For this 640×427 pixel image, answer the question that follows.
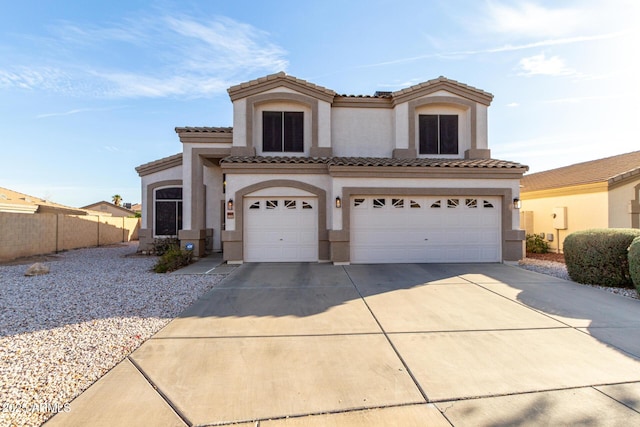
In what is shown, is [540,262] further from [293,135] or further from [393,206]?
[293,135]

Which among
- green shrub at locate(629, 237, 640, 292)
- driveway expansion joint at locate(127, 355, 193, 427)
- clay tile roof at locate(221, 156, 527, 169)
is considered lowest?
driveway expansion joint at locate(127, 355, 193, 427)

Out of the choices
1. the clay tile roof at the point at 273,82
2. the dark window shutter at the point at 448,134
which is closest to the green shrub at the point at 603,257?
the dark window shutter at the point at 448,134

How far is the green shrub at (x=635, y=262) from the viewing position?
22.1 feet

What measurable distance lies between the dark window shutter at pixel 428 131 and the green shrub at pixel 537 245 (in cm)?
662

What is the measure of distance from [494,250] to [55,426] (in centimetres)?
1227

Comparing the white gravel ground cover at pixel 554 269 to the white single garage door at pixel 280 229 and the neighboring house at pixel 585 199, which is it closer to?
the neighboring house at pixel 585 199

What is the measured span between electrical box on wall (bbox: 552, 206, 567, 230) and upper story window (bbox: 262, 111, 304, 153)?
480 inches

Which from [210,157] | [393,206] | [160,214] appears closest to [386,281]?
[393,206]

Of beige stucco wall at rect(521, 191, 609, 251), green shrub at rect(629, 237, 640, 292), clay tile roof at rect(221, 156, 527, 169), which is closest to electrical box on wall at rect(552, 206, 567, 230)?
beige stucco wall at rect(521, 191, 609, 251)

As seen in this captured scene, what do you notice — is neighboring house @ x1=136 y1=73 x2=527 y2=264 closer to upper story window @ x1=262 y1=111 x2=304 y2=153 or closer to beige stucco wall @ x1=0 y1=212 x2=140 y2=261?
upper story window @ x1=262 y1=111 x2=304 y2=153

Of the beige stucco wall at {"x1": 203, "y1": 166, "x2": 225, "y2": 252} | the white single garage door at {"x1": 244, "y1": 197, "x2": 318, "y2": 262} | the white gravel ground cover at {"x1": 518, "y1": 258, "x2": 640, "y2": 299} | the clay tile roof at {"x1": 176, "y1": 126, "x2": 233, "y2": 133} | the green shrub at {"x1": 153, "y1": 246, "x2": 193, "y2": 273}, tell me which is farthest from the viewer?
the beige stucco wall at {"x1": 203, "y1": 166, "x2": 225, "y2": 252}

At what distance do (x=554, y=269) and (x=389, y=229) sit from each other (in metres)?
5.43

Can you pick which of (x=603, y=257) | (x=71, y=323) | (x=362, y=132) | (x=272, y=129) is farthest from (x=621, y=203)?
(x=71, y=323)

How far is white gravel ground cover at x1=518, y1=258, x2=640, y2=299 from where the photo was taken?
7.22 metres
